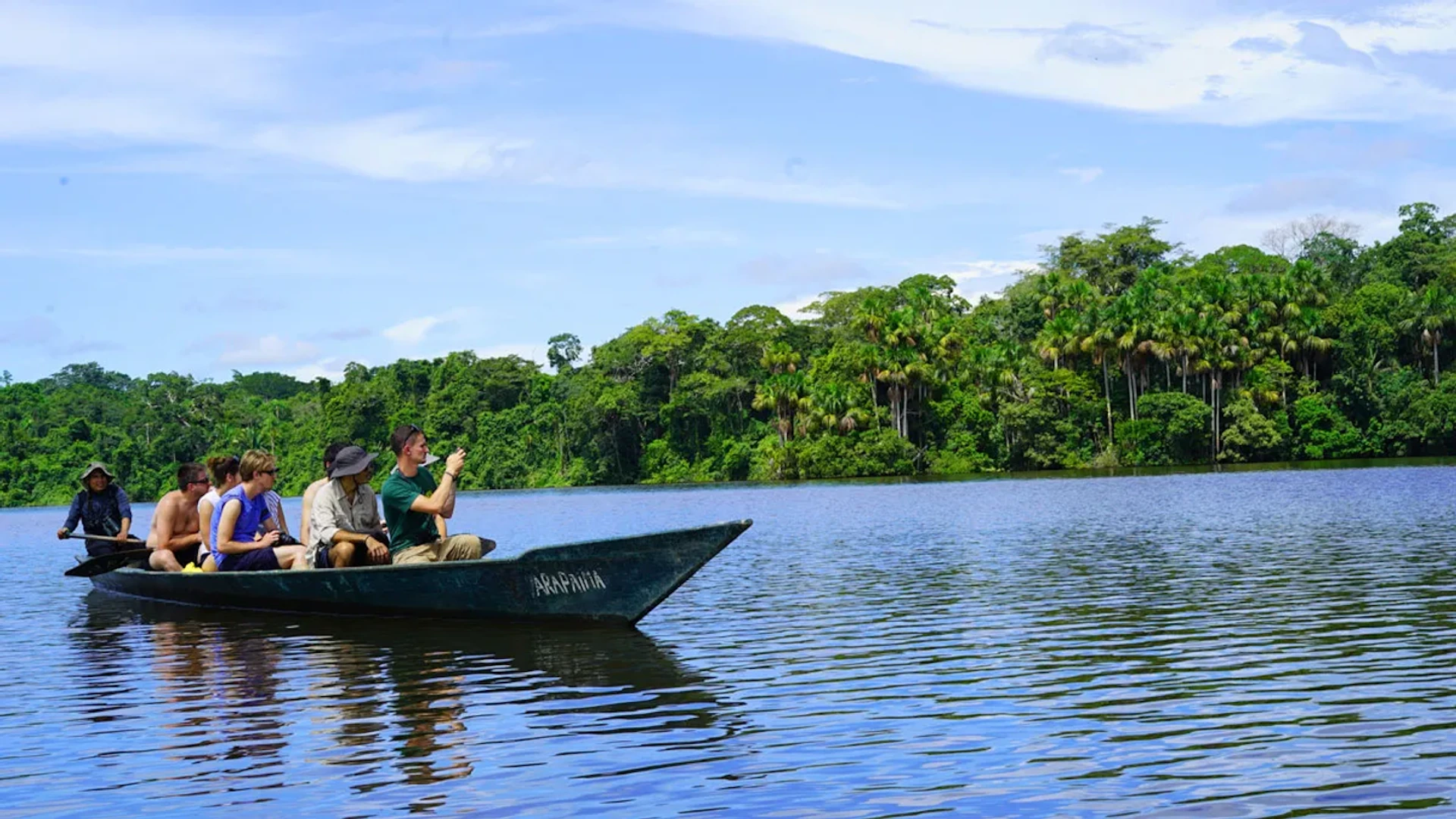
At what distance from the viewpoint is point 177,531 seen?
1898 cm

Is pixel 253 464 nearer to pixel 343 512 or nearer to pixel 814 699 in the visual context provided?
pixel 343 512

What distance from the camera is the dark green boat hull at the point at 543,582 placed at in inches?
540

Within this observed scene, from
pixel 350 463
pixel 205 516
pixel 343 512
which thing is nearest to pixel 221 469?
pixel 205 516

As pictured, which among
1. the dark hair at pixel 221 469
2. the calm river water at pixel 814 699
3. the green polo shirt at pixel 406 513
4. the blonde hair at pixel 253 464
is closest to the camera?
the calm river water at pixel 814 699

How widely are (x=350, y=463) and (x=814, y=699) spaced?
19.9ft

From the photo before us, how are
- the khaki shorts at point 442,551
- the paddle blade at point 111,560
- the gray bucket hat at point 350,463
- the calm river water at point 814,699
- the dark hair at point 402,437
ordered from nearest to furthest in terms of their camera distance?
1. the calm river water at point 814,699
2. the dark hair at point 402,437
3. the gray bucket hat at point 350,463
4. the khaki shorts at point 442,551
5. the paddle blade at point 111,560

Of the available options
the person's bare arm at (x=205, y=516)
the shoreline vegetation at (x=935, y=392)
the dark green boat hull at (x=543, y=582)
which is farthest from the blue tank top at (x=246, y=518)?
the shoreline vegetation at (x=935, y=392)

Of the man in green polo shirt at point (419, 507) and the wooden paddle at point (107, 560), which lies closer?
the man in green polo shirt at point (419, 507)

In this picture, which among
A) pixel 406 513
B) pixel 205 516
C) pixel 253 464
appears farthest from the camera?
pixel 205 516

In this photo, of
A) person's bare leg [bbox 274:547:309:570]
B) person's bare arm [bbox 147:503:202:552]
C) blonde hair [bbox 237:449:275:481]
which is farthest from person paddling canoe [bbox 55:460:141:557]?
blonde hair [bbox 237:449:275:481]

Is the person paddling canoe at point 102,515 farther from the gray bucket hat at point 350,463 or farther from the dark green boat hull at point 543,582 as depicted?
the gray bucket hat at point 350,463

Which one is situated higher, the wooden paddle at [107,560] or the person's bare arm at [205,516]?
the person's bare arm at [205,516]

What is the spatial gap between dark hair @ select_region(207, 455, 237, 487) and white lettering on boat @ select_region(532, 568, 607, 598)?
469 cm

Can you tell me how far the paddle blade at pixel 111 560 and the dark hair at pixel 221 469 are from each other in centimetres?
366
